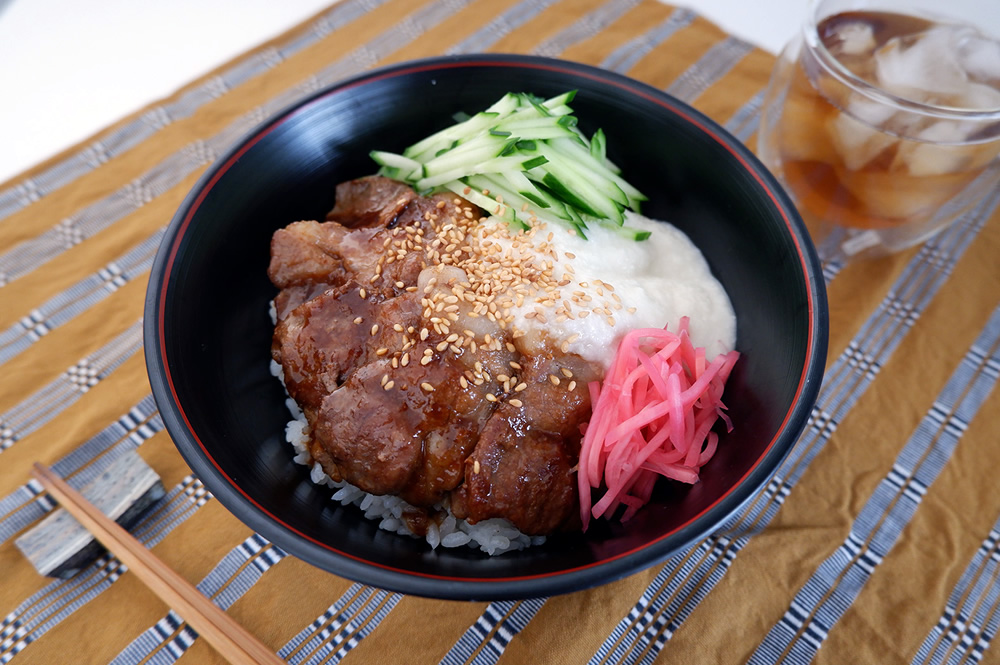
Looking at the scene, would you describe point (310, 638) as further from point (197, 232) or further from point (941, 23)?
point (941, 23)

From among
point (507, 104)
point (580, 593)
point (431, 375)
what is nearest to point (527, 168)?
point (507, 104)

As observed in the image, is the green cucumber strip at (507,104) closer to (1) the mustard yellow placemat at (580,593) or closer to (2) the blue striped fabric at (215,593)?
(1) the mustard yellow placemat at (580,593)

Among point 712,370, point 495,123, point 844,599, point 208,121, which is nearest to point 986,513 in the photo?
point 844,599

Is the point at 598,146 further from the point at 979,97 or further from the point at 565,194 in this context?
the point at 979,97

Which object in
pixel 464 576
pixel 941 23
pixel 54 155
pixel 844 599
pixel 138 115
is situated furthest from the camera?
pixel 138 115

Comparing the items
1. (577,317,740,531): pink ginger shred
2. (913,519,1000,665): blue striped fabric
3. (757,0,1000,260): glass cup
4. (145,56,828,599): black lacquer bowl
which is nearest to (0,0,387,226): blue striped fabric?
(145,56,828,599): black lacquer bowl

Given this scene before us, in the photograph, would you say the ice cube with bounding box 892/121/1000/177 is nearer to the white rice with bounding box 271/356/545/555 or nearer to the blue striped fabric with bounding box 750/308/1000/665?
the blue striped fabric with bounding box 750/308/1000/665
